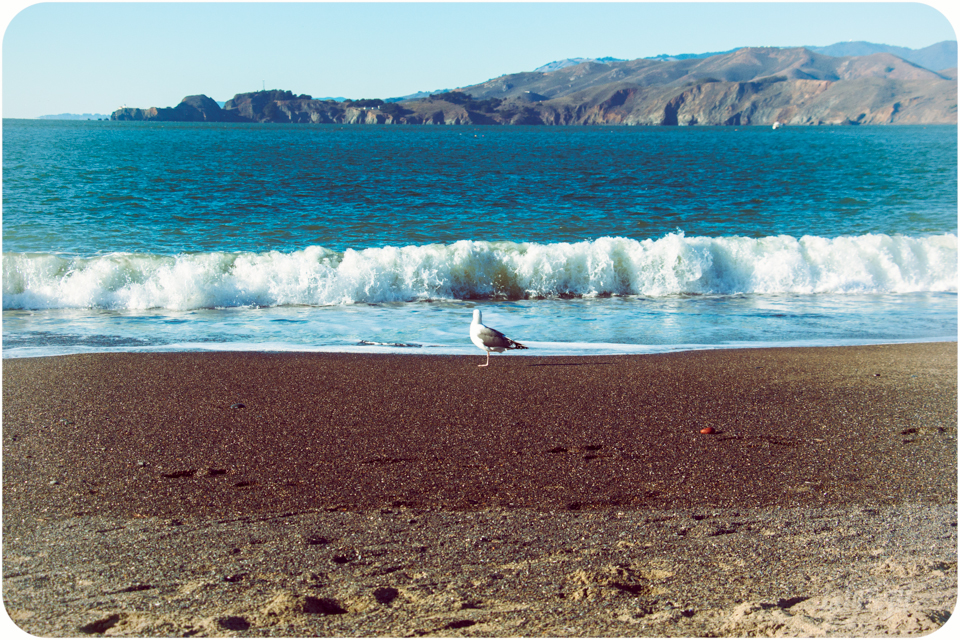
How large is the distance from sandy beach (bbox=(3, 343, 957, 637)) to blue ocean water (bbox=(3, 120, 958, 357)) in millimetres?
2541

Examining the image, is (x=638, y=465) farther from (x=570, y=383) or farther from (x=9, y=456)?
(x=9, y=456)

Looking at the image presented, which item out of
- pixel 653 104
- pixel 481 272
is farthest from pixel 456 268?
pixel 653 104

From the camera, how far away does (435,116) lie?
153m

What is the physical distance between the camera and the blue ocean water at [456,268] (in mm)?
10133

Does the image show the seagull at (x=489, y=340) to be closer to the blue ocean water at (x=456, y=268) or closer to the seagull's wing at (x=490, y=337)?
the seagull's wing at (x=490, y=337)

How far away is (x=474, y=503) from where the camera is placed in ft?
13.4

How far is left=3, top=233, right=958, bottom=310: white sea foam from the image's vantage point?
39.7ft

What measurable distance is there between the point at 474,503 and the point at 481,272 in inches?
404

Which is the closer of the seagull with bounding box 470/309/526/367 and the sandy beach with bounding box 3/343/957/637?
the sandy beach with bounding box 3/343/957/637

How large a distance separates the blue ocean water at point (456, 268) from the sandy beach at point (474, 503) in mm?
2541

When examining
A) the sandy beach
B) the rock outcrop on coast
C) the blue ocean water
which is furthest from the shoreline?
the rock outcrop on coast

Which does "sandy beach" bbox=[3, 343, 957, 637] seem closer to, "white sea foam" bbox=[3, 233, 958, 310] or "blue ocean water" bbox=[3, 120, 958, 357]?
"blue ocean water" bbox=[3, 120, 958, 357]

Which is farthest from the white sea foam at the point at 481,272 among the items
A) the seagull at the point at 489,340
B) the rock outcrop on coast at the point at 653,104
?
the rock outcrop on coast at the point at 653,104

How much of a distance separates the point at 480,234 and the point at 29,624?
54.7 ft
